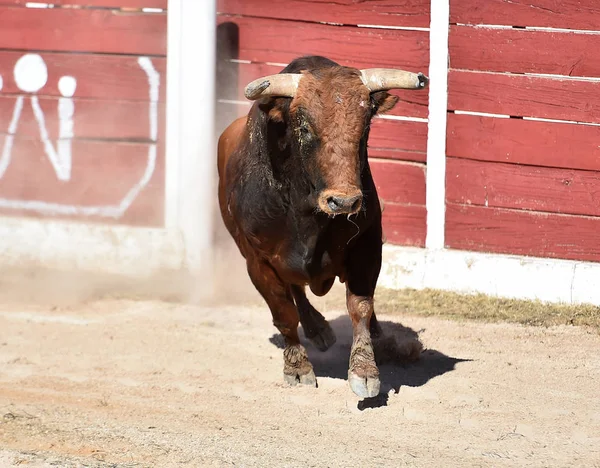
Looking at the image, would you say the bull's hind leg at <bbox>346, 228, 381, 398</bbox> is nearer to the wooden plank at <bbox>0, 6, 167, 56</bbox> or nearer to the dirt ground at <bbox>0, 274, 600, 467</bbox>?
the dirt ground at <bbox>0, 274, 600, 467</bbox>

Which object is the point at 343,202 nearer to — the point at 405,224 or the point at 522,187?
the point at 522,187

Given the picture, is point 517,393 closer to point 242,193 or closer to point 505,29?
point 242,193

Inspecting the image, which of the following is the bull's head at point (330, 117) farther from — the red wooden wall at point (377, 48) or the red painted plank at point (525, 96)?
the red wooden wall at point (377, 48)

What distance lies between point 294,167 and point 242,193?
475 mm

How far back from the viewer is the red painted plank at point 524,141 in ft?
23.9

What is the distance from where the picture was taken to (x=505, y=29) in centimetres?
749

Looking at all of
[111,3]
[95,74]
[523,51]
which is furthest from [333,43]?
[95,74]

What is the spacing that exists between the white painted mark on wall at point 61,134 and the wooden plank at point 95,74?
0.12 ft

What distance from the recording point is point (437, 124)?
775cm

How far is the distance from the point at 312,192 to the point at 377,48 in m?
2.88

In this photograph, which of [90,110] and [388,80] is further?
[90,110]

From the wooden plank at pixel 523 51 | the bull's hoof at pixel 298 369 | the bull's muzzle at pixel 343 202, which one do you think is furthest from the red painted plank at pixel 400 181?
the bull's muzzle at pixel 343 202

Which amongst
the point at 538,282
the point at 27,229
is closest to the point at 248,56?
the point at 27,229

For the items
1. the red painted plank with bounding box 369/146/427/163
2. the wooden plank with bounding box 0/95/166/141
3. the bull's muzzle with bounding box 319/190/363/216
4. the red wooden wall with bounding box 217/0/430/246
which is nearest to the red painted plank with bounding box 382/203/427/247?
the red wooden wall with bounding box 217/0/430/246
